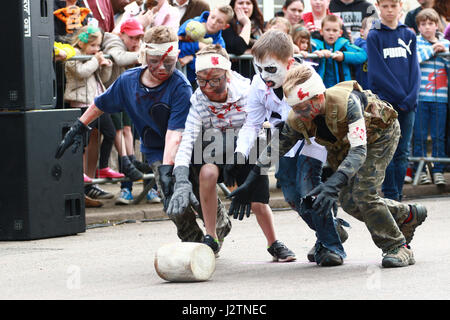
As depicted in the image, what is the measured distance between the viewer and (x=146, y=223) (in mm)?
9914

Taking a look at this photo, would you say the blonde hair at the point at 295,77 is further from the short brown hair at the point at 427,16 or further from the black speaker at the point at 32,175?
the short brown hair at the point at 427,16

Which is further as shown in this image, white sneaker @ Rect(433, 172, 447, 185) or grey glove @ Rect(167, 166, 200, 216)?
white sneaker @ Rect(433, 172, 447, 185)

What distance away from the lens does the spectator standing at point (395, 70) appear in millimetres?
10281

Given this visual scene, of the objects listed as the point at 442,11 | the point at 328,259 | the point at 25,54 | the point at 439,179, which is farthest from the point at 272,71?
the point at 442,11

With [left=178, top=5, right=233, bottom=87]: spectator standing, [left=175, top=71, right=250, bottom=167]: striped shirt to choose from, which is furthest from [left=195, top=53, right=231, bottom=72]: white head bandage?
[left=178, top=5, right=233, bottom=87]: spectator standing

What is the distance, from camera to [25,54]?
855 cm

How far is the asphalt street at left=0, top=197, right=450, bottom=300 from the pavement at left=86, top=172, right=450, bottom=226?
297mm

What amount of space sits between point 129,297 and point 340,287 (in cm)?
129

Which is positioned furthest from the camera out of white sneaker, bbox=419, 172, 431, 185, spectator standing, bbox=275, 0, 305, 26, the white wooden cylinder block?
spectator standing, bbox=275, 0, 305, 26

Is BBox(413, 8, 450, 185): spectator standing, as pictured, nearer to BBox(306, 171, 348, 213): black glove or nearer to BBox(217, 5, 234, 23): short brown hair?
BBox(217, 5, 234, 23): short brown hair

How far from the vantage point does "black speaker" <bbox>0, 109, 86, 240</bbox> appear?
8695 millimetres

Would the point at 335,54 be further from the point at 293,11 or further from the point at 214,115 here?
the point at 214,115

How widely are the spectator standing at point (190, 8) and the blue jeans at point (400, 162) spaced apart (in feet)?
8.71

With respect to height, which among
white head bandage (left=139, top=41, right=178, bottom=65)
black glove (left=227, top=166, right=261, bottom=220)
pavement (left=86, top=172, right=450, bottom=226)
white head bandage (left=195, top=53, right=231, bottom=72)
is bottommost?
pavement (left=86, top=172, right=450, bottom=226)
